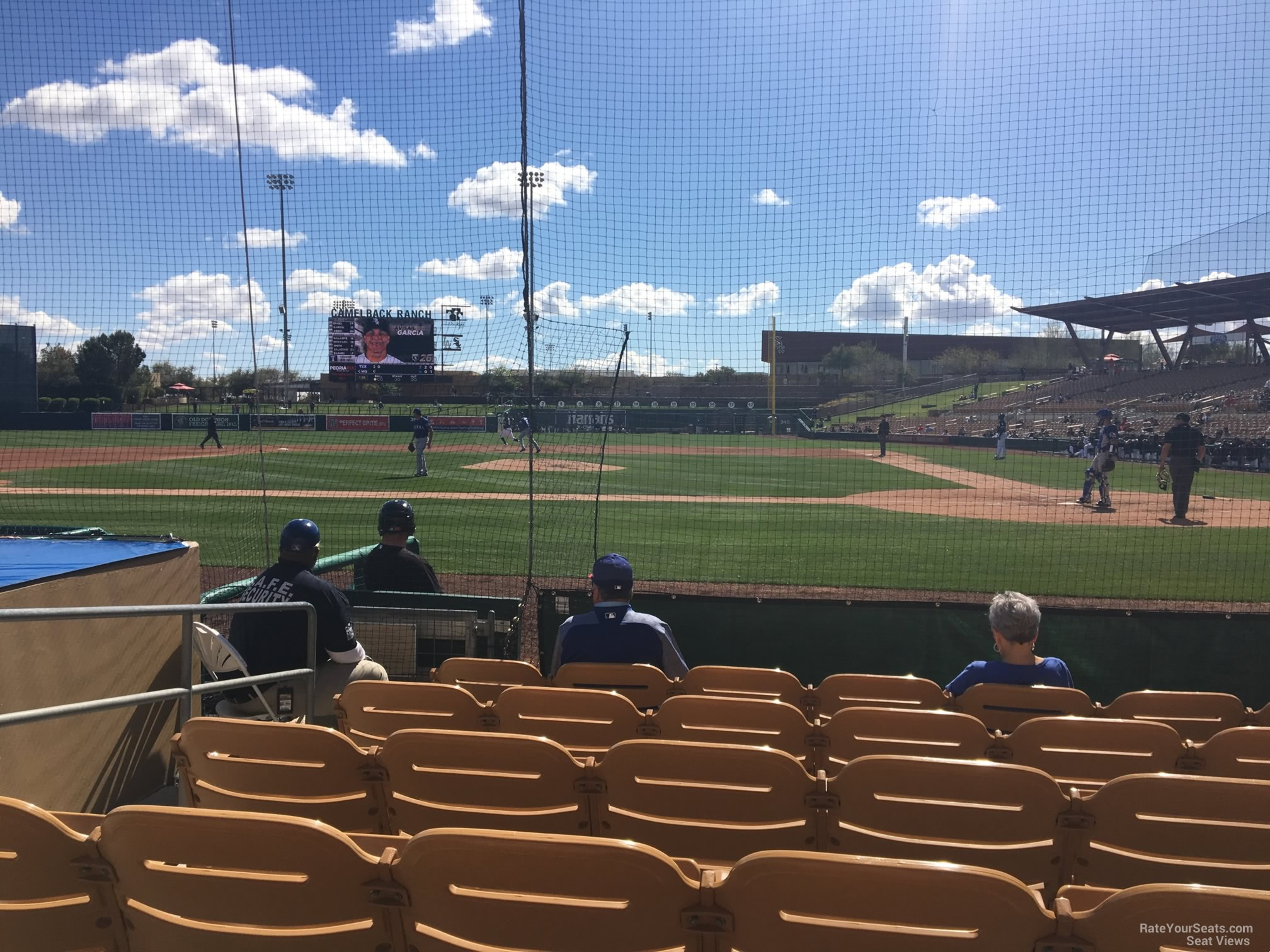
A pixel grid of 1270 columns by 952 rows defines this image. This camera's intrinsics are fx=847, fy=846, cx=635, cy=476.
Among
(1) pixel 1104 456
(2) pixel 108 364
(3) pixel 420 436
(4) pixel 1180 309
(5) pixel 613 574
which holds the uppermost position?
(4) pixel 1180 309

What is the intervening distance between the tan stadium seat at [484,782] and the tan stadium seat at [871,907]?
0.95 meters

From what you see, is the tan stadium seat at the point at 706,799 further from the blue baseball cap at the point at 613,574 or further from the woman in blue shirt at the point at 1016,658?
the blue baseball cap at the point at 613,574

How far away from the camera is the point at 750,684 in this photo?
4.63 meters

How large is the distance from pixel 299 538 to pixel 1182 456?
14.5m

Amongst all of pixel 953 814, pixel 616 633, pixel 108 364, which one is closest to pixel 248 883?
pixel 953 814

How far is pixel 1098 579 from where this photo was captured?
10711 millimetres

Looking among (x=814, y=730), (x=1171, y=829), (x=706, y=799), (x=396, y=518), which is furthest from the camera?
(x=396, y=518)

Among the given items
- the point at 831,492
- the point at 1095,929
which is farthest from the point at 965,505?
the point at 1095,929

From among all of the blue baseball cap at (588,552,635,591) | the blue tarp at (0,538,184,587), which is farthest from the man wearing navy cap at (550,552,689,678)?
the blue tarp at (0,538,184,587)

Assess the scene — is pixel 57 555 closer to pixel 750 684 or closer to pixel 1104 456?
pixel 750 684

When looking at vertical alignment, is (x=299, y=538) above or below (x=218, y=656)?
above

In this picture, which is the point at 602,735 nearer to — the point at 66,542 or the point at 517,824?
the point at 517,824

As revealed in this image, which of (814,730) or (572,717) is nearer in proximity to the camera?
(814,730)

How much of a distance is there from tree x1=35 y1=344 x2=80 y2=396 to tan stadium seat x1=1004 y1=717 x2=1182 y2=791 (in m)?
13.3
